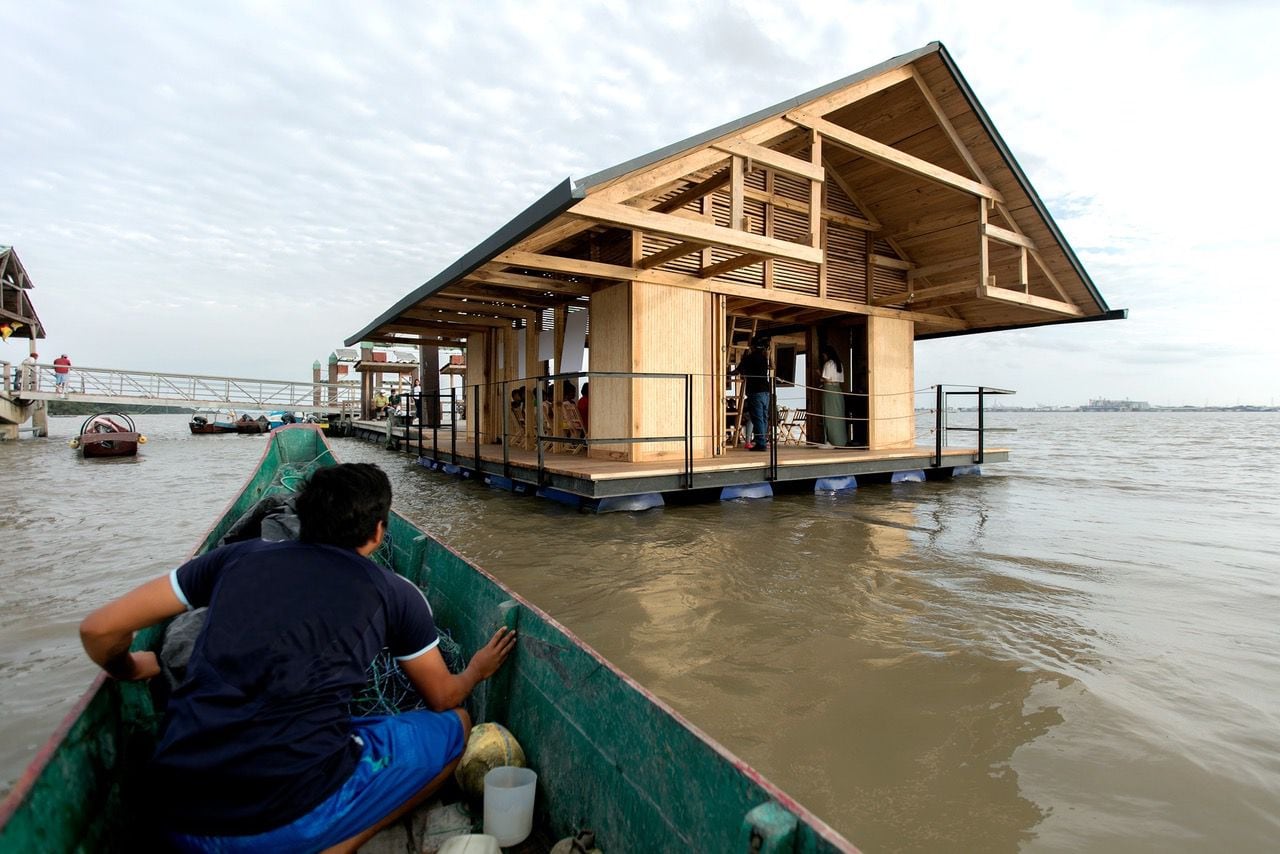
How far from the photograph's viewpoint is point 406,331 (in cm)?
1295

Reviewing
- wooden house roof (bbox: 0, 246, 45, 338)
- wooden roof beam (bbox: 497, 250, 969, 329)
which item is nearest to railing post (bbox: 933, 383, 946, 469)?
wooden roof beam (bbox: 497, 250, 969, 329)

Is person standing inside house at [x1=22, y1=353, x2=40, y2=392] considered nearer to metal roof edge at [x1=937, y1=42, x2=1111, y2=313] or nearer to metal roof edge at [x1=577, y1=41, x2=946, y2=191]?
metal roof edge at [x1=577, y1=41, x2=946, y2=191]

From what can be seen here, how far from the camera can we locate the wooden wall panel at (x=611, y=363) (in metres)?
8.69

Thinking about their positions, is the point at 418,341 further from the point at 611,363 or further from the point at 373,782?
the point at 373,782

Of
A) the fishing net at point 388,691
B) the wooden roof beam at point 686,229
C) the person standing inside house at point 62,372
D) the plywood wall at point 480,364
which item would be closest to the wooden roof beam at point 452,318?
the plywood wall at point 480,364

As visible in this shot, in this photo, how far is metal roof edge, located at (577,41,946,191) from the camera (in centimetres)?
609

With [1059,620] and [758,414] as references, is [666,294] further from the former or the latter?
[1059,620]

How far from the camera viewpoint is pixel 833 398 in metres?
11.7

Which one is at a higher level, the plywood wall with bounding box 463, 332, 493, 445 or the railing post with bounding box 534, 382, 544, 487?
the plywood wall with bounding box 463, 332, 493, 445

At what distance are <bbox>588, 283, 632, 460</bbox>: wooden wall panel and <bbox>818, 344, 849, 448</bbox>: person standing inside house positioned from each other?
14.8ft

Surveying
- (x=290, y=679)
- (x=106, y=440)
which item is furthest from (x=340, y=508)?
(x=106, y=440)

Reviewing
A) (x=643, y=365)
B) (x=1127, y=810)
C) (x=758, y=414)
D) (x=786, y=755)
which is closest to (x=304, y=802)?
(x=786, y=755)

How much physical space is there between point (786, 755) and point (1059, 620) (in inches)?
104

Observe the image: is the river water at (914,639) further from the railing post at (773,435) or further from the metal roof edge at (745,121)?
the metal roof edge at (745,121)
